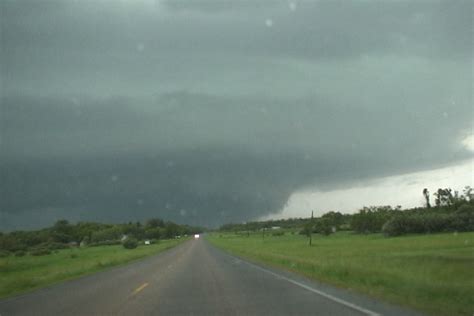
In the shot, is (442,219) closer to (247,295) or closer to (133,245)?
(133,245)

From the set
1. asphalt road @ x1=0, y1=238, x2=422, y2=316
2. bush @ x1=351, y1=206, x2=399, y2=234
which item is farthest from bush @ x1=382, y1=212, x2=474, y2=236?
asphalt road @ x1=0, y1=238, x2=422, y2=316

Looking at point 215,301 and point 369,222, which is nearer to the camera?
point 215,301

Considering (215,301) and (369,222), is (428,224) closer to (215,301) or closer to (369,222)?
(369,222)

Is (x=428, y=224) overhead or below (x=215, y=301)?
overhead

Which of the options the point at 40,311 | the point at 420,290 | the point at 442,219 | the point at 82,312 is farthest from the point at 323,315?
the point at 442,219

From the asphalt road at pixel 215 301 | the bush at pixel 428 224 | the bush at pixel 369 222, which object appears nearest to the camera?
the asphalt road at pixel 215 301

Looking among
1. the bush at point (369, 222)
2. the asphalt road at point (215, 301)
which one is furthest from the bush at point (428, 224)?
the asphalt road at point (215, 301)

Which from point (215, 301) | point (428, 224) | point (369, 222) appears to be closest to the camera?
point (215, 301)

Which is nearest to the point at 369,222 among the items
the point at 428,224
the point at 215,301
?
the point at 428,224

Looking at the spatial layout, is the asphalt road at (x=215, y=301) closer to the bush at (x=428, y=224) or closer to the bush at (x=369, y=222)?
the bush at (x=428, y=224)

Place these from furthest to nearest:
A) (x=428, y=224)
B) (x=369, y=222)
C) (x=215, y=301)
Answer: (x=369, y=222) < (x=428, y=224) < (x=215, y=301)

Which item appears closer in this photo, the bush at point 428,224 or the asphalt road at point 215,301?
the asphalt road at point 215,301

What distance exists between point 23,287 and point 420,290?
20.6 metres

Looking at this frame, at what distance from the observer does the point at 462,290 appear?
14602 millimetres
